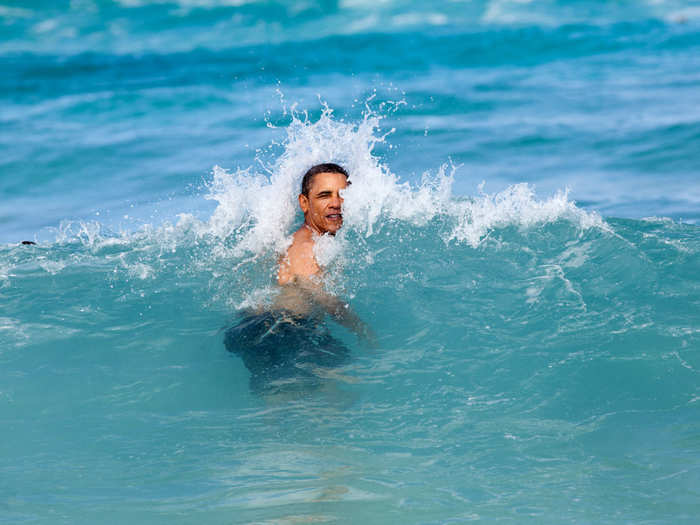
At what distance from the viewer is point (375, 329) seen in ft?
20.9

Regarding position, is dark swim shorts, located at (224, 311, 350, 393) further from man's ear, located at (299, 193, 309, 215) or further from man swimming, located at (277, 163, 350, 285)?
man's ear, located at (299, 193, 309, 215)

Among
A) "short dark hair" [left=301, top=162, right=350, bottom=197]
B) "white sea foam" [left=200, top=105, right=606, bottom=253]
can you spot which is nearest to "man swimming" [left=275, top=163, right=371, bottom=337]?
"short dark hair" [left=301, top=162, right=350, bottom=197]

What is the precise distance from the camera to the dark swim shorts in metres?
5.73

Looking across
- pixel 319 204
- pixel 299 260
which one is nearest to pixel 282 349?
pixel 299 260

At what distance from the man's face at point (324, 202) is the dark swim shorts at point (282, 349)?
115 centimetres

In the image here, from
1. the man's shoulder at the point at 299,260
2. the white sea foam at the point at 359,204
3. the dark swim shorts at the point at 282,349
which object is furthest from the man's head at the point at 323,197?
the dark swim shorts at the point at 282,349

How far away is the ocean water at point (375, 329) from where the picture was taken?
457 centimetres

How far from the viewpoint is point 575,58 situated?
18.8 metres

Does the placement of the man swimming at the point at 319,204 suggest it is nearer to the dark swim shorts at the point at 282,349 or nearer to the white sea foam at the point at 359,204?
the white sea foam at the point at 359,204

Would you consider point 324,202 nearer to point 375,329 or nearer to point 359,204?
point 359,204

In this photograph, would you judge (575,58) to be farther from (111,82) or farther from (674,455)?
(674,455)

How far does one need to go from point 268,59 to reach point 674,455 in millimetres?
15587

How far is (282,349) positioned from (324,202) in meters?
1.58

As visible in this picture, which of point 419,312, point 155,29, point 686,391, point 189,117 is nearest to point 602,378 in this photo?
point 686,391
